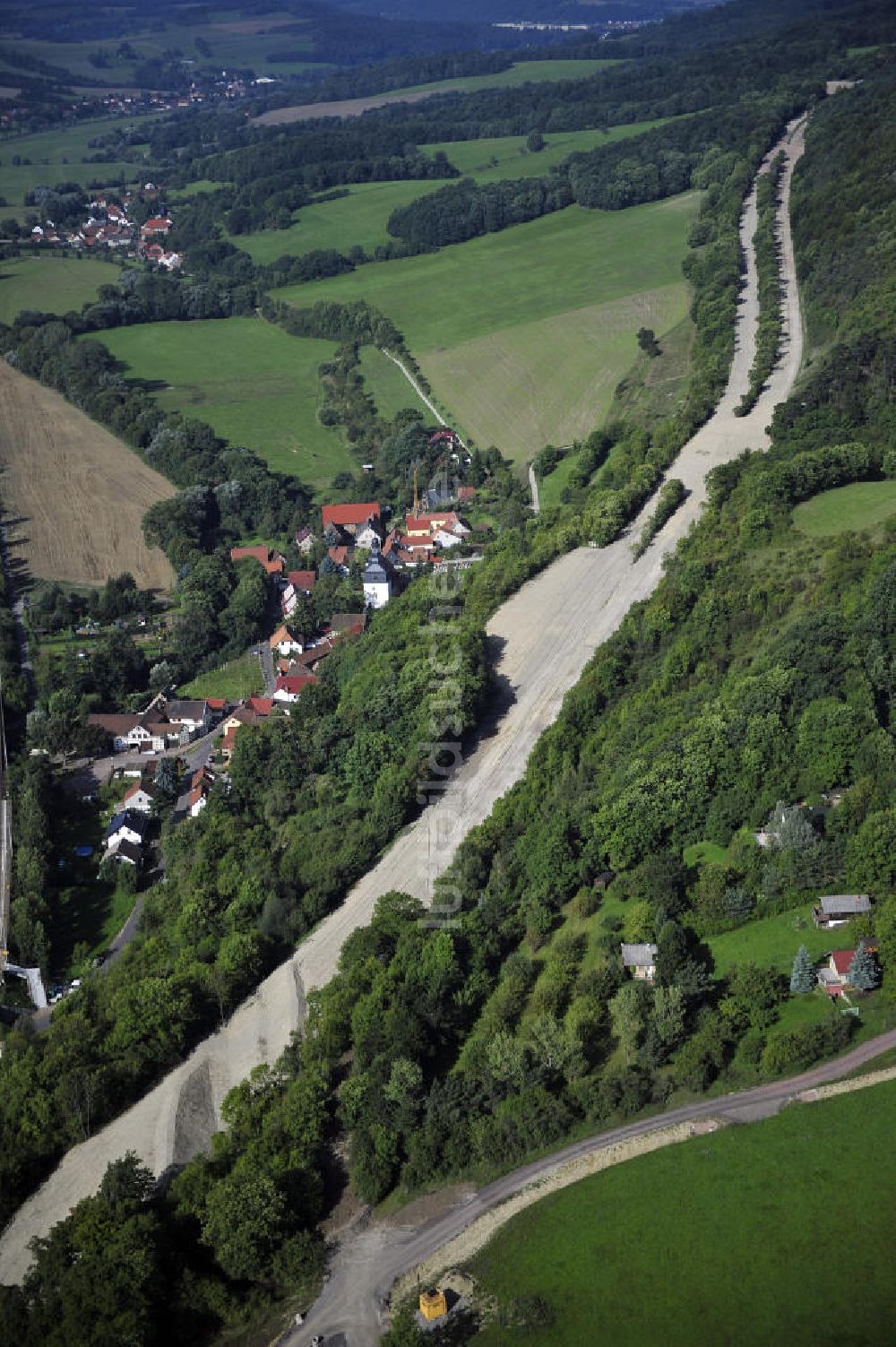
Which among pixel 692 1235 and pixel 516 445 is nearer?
pixel 692 1235

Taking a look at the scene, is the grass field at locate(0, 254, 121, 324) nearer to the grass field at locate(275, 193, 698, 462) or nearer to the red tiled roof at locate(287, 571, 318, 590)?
the grass field at locate(275, 193, 698, 462)

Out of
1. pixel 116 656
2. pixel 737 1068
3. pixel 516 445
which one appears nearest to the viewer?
pixel 737 1068

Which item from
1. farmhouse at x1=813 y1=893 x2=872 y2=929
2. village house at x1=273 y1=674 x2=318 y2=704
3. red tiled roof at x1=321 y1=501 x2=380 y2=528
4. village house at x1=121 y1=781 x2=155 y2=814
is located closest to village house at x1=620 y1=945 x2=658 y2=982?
farmhouse at x1=813 y1=893 x2=872 y2=929

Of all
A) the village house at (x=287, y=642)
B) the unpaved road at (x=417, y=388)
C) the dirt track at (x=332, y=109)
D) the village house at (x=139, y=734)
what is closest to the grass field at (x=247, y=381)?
the unpaved road at (x=417, y=388)

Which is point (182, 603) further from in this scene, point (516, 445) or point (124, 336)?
point (124, 336)

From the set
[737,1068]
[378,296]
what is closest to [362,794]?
[737,1068]

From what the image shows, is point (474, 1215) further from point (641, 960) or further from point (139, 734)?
point (139, 734)

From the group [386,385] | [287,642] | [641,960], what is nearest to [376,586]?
[287,642]

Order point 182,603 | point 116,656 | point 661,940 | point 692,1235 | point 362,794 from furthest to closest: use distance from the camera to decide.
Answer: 1. point 182,603
2. point 116,656
3. point 362,794
4. point 661,940
5. point 692,1235
